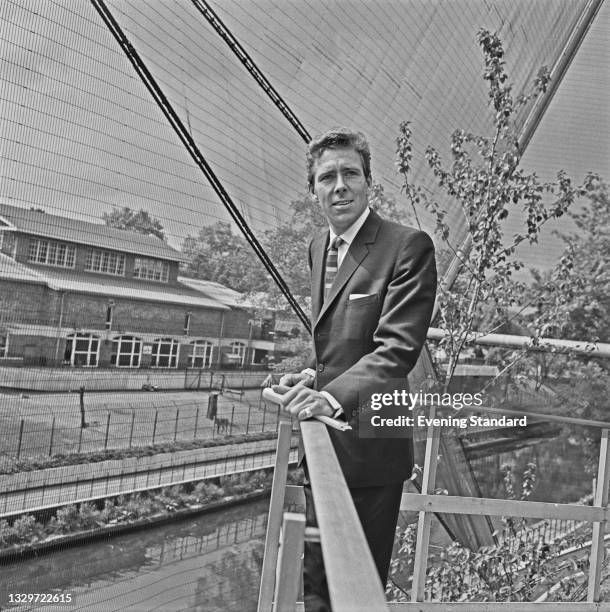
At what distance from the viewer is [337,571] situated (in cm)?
32

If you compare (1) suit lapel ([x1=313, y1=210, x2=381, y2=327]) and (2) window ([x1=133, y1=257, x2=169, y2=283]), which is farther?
(2) window ([x1=133, y1=257, x2=169, y2=283])

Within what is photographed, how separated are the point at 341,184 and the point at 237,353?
2766 mm

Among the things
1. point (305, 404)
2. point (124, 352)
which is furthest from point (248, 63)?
point (305, 404)

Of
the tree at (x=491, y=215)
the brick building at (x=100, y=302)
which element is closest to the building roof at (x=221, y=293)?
the brick building at (x=100, y=302)

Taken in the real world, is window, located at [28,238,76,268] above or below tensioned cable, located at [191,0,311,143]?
below

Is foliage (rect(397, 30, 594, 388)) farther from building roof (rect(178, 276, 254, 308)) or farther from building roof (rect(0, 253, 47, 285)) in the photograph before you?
building roof (rect(0, 253, 47, 285))

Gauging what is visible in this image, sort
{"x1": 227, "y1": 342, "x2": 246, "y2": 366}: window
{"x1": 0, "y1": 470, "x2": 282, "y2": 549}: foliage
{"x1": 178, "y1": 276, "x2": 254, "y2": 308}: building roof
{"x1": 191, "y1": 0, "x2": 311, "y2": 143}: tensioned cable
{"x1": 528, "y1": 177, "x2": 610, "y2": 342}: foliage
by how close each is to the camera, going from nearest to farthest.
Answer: {"x1": 528, "y1": 177, "x2": 610, "y2": 342}: foliage, {"x1": 191, "y1": 0, "x2": 311, "y2": 143}: tensioned cable, {"x1": 178, "y1": 276, "x2": 254, "y2": 308}: building roof, {"x1": 227, "y1": 342, "x2": 246, "y2": 366}: window, {"x1": 0, "y1": 470, "x2": 282, "y2": 549}: foliage

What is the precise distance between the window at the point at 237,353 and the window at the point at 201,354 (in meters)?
0.12

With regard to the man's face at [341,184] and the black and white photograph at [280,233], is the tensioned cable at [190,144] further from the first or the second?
the man's face at [341,184]

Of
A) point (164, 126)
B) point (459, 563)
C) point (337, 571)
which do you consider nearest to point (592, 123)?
point (164, 126)

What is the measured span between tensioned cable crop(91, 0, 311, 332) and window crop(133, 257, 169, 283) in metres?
0.54

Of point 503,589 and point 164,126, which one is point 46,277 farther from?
point 503,589

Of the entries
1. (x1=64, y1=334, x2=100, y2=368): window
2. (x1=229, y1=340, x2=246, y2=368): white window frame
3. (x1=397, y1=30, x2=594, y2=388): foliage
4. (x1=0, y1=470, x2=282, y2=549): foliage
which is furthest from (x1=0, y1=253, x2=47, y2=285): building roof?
(x1=397, y1=30, x2=594, y2=388): foliage

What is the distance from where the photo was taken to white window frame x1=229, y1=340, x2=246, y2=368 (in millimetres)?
3660
